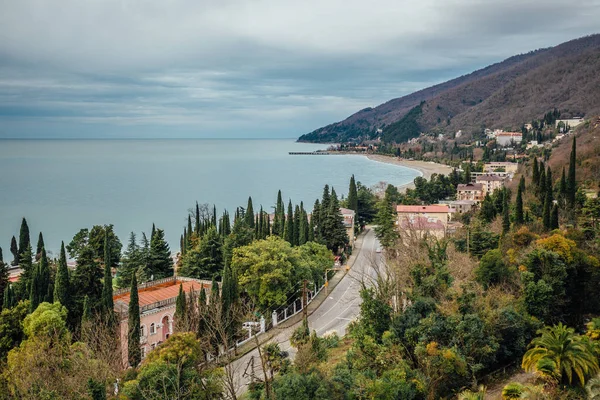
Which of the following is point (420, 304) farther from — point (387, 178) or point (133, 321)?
point (387, 178)

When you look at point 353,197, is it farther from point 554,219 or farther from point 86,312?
point 86,312

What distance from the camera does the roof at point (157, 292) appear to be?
25102mm

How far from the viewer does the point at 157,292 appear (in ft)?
88.1

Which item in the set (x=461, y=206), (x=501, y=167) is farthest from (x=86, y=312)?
(x=501, y=167)

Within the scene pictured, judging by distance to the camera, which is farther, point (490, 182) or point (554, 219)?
point (490, 182)

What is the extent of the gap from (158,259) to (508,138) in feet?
382

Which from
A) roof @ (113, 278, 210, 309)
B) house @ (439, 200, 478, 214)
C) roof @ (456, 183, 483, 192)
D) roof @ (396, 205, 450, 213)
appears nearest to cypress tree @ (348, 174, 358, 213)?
roof @ (396, 205, 450, 213)

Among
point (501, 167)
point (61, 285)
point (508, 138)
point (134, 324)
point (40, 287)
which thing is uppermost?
point (508, 138)

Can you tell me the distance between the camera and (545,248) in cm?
2095

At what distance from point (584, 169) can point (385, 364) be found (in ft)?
121

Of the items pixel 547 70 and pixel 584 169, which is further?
pixel 547 70

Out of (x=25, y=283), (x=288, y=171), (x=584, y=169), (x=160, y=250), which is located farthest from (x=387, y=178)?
(x=25, y=283)

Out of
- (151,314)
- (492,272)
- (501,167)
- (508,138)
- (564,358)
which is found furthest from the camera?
(508,138)

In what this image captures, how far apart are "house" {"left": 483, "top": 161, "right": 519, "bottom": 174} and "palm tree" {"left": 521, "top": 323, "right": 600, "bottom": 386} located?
76012mm
